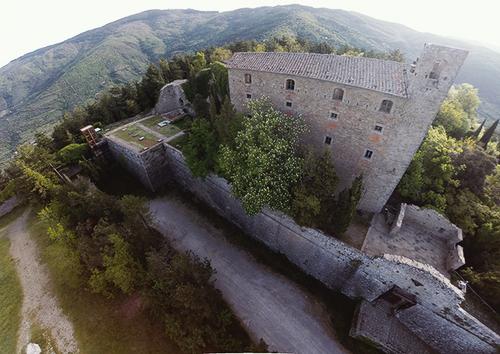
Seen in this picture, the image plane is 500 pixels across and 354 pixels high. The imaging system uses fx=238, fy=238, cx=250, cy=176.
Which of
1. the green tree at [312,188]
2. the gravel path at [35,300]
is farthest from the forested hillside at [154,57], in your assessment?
the gravel path at [35,300]

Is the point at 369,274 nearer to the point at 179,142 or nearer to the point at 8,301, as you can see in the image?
the point at 179,142

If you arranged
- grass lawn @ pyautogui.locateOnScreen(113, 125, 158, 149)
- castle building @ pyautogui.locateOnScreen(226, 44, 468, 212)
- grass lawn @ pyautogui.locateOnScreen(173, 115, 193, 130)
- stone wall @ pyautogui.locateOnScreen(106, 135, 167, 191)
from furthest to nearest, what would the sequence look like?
grass lawn @ pyautogui.locateOnScreen(173, 115, 193, 130) → grass lawn @ pyautogui.locateOnScreen(113, 125, 158, 149) → stone wall @ pyautogui.locateOnScreen(106, 135, 167, 191) → castle building @ pyautogui.locateOnScreen(226, 44, 468, 212)

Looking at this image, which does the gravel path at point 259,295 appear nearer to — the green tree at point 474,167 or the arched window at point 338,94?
the arched window at point 338,94

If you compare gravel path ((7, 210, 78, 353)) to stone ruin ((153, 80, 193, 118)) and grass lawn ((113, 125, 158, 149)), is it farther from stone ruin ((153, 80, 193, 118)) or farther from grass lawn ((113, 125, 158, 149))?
stone ruin ((153, 80, 193, 118))

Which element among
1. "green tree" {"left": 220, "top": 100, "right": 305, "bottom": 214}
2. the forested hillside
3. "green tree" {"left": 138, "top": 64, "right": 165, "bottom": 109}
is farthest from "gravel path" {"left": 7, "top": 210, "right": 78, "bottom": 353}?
the forested hillside

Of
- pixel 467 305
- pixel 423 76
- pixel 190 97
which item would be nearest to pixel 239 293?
pixel 467 305

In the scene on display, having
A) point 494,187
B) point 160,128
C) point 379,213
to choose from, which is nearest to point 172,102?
point 160,128
